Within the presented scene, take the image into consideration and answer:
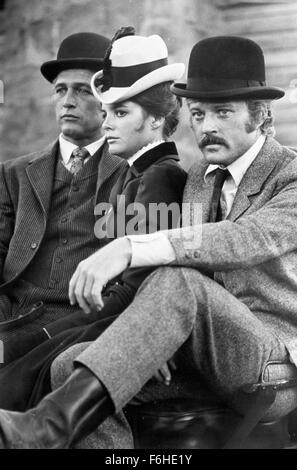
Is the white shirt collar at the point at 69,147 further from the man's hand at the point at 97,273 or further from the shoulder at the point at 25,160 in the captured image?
the man's hand at the point at 97,273

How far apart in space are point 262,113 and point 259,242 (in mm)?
560

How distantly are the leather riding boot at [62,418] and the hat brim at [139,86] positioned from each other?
1.19 m

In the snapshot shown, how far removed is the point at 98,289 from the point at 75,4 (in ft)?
6.87

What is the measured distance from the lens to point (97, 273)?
2396 mm

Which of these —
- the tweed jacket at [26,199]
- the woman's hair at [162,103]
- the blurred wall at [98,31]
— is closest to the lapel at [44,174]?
the tweed jacket at [26,199]

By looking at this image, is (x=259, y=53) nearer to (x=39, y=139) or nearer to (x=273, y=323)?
(x=273, y=323)

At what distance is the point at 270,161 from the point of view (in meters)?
2.83

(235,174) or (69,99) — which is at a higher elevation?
(69,99)

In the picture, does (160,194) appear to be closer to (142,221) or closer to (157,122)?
(142,221)

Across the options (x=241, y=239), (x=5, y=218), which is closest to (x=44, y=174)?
(x=5, y=218)

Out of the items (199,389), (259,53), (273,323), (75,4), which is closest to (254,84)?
(259,53)

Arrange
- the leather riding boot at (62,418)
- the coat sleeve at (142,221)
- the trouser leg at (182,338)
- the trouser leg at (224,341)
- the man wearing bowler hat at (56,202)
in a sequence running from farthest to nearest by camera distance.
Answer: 1. the man wearing bowler hat at (56,202)
2. the coat sleeve at (142,221)
3. the trouser leg at (224,341)
4. the trouser leg at (182,338)
5. the leather riding boot at (62,418)

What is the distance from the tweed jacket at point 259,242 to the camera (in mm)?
2527

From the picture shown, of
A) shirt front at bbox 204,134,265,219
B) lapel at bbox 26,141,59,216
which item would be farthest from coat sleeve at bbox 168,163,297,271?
lapel at bbox 26,141,59,216
